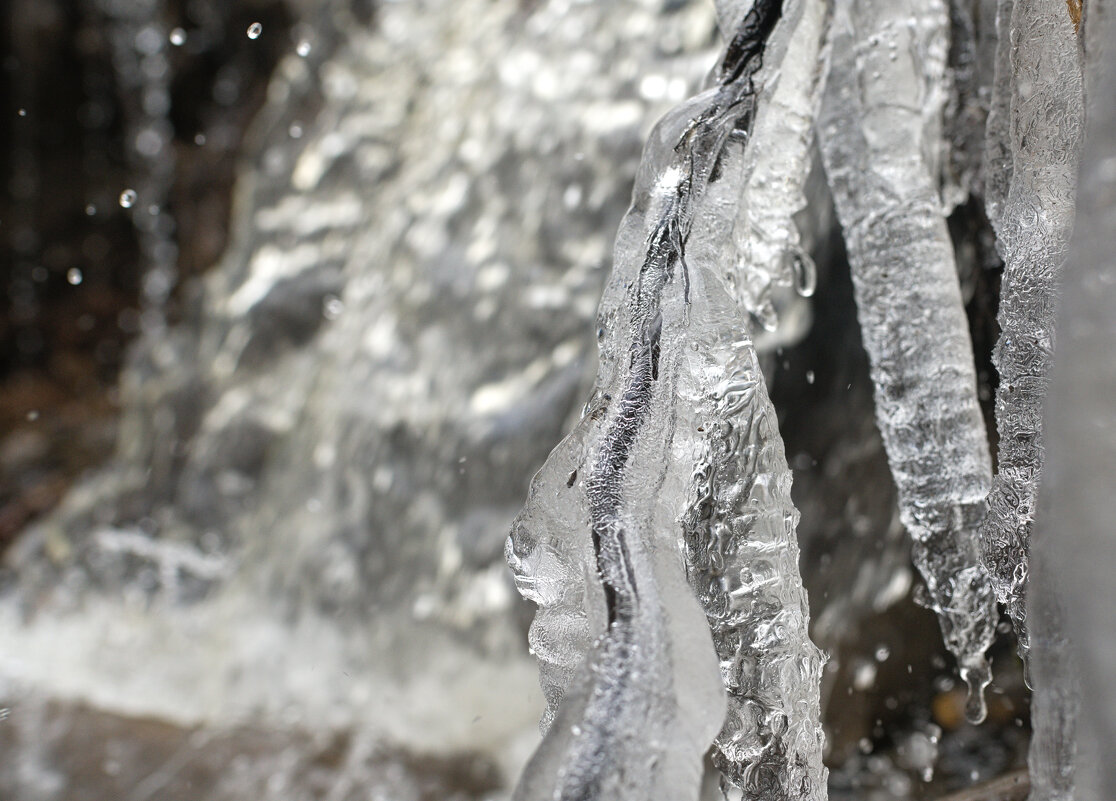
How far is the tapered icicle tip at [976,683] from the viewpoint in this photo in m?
1.11

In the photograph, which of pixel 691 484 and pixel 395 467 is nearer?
pixel 691 484

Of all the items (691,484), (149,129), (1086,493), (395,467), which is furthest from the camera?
(149,129)

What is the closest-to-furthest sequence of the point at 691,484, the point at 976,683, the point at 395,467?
the point at 691,484
the point at 976,683
the point at 395,467

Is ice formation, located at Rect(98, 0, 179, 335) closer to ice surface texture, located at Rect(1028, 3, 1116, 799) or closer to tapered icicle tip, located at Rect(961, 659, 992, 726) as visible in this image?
tapered icicle tip, located at Rect(961, 659, 992, 726)

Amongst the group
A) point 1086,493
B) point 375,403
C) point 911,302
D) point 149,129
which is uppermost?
point 149,129

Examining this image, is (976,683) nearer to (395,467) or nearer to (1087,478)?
(1087,478)

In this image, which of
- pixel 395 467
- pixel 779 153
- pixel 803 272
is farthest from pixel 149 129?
pixel 779 153

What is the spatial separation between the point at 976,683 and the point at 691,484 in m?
0.62

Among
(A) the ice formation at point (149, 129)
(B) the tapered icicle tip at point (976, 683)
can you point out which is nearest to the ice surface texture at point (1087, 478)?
(B) the tapered icicle tip at point (976, 683)

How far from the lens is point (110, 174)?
175 inches

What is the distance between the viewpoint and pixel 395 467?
211 centimetres

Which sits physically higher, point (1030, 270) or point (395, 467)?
point (395, 467)

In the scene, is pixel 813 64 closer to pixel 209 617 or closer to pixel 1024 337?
pixel 1024 337

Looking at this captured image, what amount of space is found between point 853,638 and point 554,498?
94 centimetres
